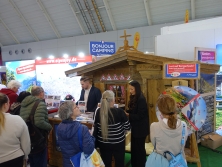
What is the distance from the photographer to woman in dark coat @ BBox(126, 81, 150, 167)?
122 inches

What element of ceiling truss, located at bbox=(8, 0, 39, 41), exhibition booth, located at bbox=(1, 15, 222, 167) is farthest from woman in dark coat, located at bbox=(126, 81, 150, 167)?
ceiling truss, located at bbox=(8, 0, 39, 41)

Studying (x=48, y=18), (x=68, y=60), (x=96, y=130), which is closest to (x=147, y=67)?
(x=96, y=130)

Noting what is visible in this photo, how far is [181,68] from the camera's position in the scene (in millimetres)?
3641

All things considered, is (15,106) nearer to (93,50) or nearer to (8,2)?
(93,50)

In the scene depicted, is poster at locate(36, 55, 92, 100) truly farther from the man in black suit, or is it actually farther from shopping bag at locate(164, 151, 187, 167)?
shopping bag at locate(164, 151, 187, 167)

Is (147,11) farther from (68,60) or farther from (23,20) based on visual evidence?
(23,20)

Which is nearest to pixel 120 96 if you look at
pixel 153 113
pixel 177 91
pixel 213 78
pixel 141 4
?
pixel 153 113

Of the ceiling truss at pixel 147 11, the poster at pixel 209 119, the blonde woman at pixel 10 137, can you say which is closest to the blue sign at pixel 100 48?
the ceiling truss at pixel 147 11

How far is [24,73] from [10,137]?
29.8ft

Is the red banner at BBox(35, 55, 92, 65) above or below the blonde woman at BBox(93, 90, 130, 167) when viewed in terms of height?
above

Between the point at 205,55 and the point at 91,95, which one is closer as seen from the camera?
the point at 91,95

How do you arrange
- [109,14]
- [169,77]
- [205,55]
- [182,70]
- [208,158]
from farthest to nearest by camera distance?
[109,14] → [205,55] → [208,158] → [169,77] → [182,70]

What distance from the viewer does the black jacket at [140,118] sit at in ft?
10.1

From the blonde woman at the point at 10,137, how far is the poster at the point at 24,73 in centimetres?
799
